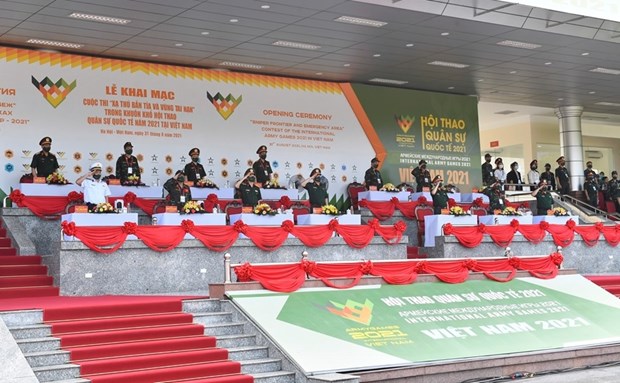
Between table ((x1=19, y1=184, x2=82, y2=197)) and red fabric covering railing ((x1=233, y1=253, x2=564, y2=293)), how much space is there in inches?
231

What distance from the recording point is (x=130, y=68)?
1989 cm

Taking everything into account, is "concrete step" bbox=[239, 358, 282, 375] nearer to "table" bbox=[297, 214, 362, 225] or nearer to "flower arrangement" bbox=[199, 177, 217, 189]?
"table" bbox=[297, 214, 362, 225]

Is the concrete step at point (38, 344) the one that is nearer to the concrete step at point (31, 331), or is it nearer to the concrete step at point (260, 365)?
the concrete step at point (31, 331)

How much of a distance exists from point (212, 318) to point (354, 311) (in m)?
1.94

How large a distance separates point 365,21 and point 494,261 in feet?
16.9

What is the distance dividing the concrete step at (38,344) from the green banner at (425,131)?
14.5 meters

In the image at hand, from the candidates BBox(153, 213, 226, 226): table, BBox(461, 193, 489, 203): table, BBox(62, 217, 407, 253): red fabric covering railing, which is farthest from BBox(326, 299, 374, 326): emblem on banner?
BBox(461, 193, 489, 203): table

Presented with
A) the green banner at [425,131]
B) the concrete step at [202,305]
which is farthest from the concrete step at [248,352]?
the green banner at [425,131]

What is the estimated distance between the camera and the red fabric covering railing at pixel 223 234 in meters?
13.4

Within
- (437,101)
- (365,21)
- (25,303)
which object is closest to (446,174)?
(437,101)

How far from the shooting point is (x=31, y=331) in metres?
10.3

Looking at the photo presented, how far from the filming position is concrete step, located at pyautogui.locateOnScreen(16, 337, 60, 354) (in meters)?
9.88

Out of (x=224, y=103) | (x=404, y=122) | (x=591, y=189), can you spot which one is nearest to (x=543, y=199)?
(x=404, y=122)

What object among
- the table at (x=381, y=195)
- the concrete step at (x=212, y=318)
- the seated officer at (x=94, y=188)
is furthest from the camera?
the table at (x=381, y=195)
